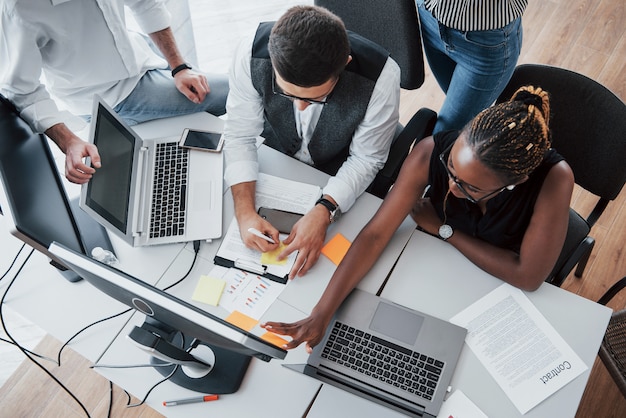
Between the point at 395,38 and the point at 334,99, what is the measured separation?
1.48 feet

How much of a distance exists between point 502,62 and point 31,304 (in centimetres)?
171

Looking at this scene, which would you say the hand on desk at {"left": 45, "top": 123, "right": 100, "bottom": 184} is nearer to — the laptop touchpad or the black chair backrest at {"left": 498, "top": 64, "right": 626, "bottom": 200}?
the laptop touchpad

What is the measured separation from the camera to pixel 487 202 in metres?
1.52

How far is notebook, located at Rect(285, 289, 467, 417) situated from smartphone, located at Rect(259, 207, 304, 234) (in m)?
0.32

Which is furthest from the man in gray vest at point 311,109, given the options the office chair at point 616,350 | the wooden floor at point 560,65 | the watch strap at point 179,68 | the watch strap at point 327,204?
the wooden floor at point 560,65

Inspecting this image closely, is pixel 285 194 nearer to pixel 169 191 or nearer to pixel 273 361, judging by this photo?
pixel 169 191

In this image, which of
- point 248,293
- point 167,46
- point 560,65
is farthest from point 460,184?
point 560,65

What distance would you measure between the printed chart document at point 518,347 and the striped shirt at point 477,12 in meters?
0.80

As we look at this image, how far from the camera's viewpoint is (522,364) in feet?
4.56

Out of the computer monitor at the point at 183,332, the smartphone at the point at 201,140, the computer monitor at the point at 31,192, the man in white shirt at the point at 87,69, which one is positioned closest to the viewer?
the computer monitor at the point at 183,332

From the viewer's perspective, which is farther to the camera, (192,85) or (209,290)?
(192,85)

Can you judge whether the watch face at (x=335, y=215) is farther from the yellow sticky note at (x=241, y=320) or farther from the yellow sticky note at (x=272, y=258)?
the yellow sticky note at (x=241, y=320)

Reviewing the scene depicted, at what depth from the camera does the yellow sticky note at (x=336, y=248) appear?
5.24 ft

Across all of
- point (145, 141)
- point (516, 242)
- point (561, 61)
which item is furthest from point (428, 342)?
point (561, 61)
